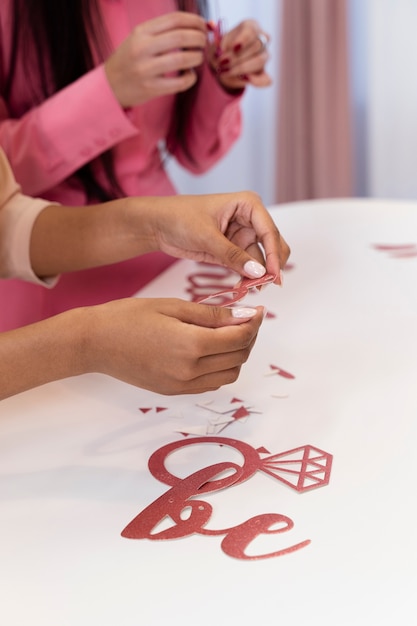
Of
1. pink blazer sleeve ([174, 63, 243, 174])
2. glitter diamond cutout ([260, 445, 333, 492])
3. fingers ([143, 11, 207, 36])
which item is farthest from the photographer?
pink blazer sleeve ([174, 63, 243, 174])

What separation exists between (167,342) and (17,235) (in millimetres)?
422

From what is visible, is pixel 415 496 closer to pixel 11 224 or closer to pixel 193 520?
pixel 193 520

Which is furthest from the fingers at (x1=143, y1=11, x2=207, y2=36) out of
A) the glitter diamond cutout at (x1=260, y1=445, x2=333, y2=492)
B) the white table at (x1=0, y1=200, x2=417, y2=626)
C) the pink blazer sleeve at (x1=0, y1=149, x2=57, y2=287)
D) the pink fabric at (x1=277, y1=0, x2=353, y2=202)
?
the pink fabric at (x1=277, y1=0, x2=353, y2=202)

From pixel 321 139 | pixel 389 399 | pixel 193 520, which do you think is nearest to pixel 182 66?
pixel 389 399

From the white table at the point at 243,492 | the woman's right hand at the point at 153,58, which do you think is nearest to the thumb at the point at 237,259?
the white table at the point at 243,492

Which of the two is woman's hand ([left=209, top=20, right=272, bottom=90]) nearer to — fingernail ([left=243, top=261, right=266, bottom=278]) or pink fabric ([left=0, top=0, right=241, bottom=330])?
pink fabric ([left=0, top=0, right=241, bottom=330])

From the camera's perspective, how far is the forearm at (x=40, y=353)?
64cm

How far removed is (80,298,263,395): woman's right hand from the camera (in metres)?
0.61

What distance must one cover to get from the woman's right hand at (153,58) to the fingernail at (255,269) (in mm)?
468

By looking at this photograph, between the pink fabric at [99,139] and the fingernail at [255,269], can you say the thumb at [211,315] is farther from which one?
the pink fabric at [99,139]

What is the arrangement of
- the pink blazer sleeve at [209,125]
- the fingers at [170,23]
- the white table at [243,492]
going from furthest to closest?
the pink blazer sleeve at [209,125]
the fingers at [170,23]
the white table at [243,492]

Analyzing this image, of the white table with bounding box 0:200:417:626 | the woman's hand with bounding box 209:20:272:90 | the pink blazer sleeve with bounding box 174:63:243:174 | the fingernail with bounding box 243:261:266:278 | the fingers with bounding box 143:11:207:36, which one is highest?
the fingers with bounding box 143:11:207:36

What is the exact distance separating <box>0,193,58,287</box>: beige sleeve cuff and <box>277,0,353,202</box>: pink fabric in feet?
5.48

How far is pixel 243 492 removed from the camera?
0.60 m
